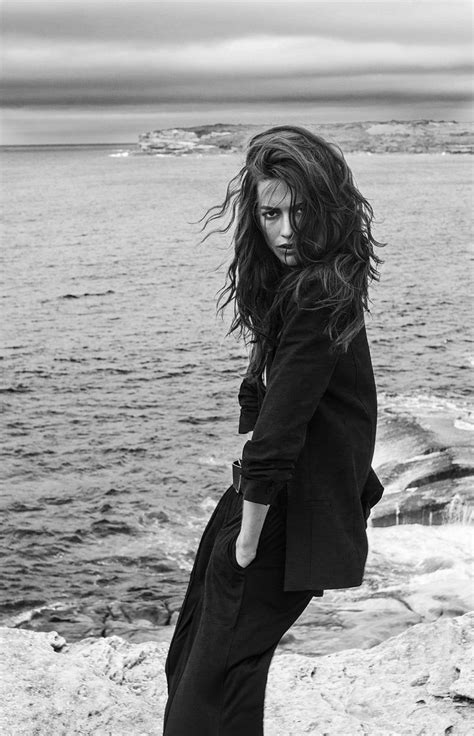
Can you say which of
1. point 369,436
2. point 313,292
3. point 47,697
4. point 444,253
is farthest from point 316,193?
point 444,253

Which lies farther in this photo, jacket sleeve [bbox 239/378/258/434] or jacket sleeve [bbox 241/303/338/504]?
jacket sleeve [bbox 239/378/258/434]

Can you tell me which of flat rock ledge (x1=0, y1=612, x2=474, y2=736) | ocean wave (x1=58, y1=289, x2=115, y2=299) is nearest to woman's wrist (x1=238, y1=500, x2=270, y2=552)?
flat rock ledge (x1=0, y1=612, x2=474, y2=736)

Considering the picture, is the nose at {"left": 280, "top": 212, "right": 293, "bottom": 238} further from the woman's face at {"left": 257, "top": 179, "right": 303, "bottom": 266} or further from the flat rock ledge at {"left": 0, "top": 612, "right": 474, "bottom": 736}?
the flat rock ledge at {"left": 0, "top": 612, "right": 474, "bottom": 736}

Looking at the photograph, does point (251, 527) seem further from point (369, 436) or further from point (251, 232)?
point (251, 232)

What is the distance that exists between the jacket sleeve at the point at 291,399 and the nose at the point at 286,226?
0.26 m

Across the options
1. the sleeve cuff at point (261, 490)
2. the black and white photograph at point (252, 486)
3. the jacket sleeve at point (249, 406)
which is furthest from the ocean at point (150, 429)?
the sleeve cuff at point (261, 490)

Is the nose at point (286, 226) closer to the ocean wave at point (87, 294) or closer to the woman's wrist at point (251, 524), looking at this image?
the woman's wrist at point (251, 524)

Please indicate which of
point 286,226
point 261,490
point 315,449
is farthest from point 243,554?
point 286,226

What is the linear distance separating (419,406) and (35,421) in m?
7.61

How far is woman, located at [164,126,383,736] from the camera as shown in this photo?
2.72m

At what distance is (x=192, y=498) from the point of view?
14.1 meters

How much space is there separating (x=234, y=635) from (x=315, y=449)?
69 centimetres

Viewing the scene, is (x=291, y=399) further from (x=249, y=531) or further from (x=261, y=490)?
(x=249, y=531)

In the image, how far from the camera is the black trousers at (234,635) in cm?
295
